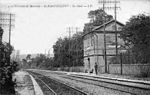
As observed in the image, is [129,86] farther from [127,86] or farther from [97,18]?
[97,18]

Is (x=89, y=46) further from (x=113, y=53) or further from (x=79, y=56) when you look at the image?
(x=79, y=56)

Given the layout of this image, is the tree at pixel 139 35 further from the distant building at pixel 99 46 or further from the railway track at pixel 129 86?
the distant building at pixel 99 46

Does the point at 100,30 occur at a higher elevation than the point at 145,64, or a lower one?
higher

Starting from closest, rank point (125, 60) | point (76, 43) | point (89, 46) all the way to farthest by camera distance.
Answer: point (125, 60)
point (89, 46)
point (76, 43)

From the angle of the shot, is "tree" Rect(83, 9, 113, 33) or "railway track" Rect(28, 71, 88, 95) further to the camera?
"tree" Rect(83, 9, 113, 33)

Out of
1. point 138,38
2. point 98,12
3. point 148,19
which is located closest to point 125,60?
point 138,38

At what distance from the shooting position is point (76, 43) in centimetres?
7512

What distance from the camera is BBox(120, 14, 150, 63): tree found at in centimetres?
2643

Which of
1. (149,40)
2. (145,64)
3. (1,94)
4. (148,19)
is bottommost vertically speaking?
(1,94)

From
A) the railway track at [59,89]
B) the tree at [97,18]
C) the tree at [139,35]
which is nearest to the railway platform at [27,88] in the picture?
the railway track at [59,89]

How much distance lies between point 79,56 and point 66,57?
371cm

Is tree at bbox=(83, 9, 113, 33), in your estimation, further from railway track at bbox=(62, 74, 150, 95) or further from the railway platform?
railway track at bbox=(62, 74, 150, 95)

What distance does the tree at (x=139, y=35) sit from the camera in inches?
1040

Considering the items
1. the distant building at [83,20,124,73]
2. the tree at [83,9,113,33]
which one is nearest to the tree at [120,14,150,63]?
the distant building at [83,20,124,73]
